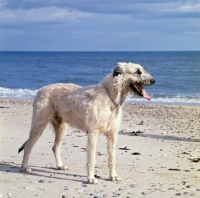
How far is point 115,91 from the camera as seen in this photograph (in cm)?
662

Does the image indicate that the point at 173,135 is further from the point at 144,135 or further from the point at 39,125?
the point at 39,125

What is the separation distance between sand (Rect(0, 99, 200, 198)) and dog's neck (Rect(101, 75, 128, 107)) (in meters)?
1.26

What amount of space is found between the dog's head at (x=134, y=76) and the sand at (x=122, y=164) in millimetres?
1431

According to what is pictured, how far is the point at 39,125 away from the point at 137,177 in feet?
6.15

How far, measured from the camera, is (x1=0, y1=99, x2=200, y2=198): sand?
6.17 m

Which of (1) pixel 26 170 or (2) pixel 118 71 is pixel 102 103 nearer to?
(2) pixel 118 71

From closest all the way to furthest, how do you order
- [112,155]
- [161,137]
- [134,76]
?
[134,76], [112,155], [161,137]

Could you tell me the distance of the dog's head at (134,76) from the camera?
21.4ft

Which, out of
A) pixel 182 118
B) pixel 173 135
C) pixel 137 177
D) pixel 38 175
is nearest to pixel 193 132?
pixel 173 135

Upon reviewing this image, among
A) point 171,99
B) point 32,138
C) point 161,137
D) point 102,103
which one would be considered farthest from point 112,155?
point 171,99

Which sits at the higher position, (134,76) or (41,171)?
(134,76)

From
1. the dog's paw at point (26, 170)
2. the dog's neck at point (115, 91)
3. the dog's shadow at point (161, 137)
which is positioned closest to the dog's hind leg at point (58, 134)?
the dog's paw at point (26, 170)

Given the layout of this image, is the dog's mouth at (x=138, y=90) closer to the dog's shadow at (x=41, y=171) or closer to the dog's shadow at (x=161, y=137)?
the dog's shadow at (x=41, y=171)

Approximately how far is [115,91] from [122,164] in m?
1.83
